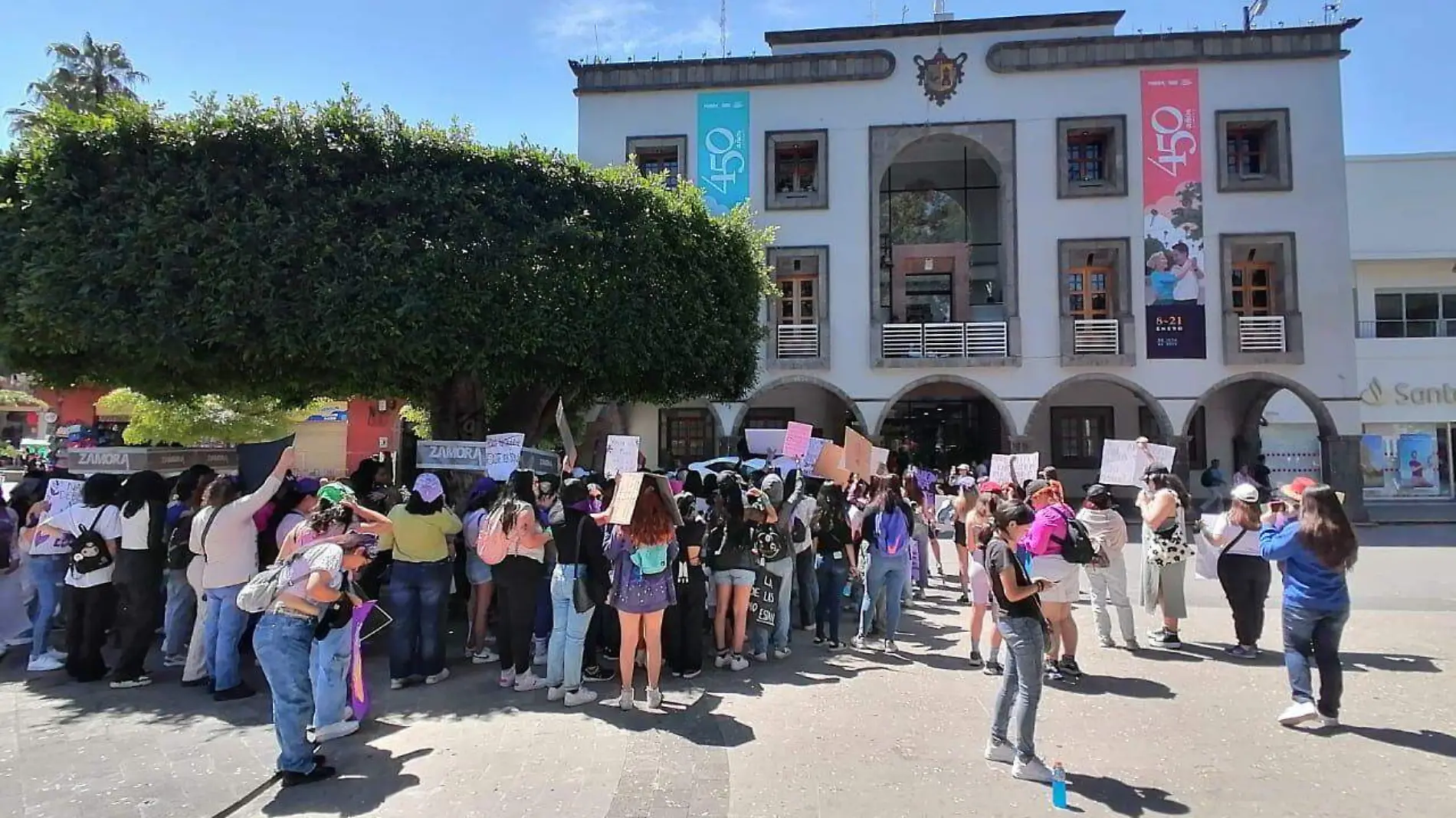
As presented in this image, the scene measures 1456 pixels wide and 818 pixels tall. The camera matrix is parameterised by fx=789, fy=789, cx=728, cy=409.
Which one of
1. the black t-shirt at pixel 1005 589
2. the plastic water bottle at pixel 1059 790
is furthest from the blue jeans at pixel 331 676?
the plastic water bottle at pixel 1059 790

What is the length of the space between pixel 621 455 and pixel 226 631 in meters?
3.42

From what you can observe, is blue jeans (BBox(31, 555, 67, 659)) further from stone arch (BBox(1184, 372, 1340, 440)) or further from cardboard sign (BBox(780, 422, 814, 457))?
stone arch (BBox(1184, 372, 1340, 440))

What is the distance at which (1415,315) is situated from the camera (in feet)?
78.8

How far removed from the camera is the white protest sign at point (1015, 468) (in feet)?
35.1

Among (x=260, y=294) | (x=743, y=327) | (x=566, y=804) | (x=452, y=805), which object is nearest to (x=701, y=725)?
(x=566, y=804)

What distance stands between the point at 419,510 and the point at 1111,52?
68.1ft

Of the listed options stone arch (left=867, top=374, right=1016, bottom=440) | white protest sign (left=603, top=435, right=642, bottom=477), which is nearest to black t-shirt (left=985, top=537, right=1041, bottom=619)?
white protest sign (left=603, top=435, right=642, bottom=477)

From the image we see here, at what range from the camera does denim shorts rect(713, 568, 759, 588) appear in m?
6.82

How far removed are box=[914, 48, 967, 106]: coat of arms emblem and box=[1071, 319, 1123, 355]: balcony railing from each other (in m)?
6.83

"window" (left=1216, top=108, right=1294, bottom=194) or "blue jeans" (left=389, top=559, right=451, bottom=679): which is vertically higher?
"window" (left=1216, top=108, right=1294, bottom=194)

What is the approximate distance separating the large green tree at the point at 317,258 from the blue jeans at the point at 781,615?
3.60 m

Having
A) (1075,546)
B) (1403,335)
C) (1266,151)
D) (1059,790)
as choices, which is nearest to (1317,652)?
(1075,546)

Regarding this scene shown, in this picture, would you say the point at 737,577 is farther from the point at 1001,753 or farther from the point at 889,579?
the point at 1001,753

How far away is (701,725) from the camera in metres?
5.48
